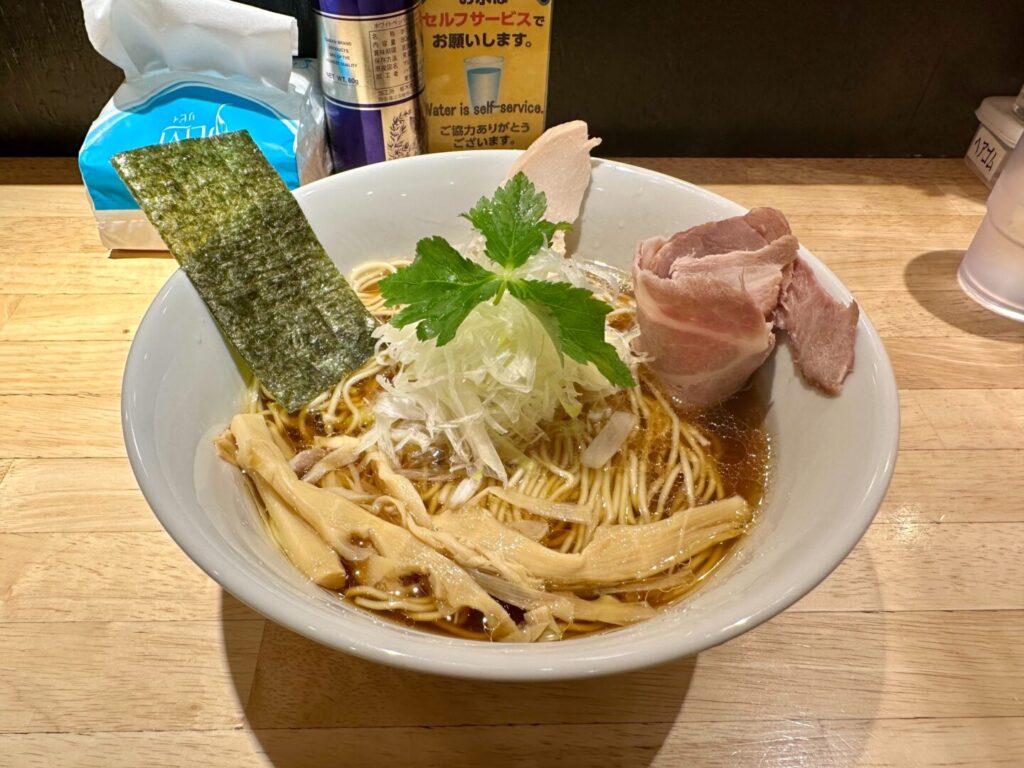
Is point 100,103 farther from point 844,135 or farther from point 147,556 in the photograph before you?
point 844,135

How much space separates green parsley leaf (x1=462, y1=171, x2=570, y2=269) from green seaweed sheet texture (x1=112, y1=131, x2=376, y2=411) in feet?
1.11

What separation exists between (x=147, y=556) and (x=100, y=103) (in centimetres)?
145

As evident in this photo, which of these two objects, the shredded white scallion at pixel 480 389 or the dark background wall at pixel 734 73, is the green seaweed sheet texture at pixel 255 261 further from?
the dark background wall at pixel 734 73

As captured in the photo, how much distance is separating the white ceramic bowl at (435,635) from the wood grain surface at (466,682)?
207 mm

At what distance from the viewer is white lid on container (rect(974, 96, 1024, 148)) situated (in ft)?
6.52

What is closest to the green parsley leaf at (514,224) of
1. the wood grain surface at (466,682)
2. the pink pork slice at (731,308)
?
the pink pork slice at (731,308)

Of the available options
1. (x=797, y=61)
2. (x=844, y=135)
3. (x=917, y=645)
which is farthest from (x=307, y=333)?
(x=844, y=135)

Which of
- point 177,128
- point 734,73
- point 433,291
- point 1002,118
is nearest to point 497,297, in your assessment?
point 433,291

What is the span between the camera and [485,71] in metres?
1.75

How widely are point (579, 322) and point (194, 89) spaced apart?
125 centimetres

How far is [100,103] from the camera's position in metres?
2.00

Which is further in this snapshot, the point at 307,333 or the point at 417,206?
the point at 417,206

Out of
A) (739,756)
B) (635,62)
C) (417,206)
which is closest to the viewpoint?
(739,756)

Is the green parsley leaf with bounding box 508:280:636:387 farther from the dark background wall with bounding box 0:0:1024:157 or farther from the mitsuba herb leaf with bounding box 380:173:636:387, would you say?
the dark background wall with bounding box 0:0:1024:157
